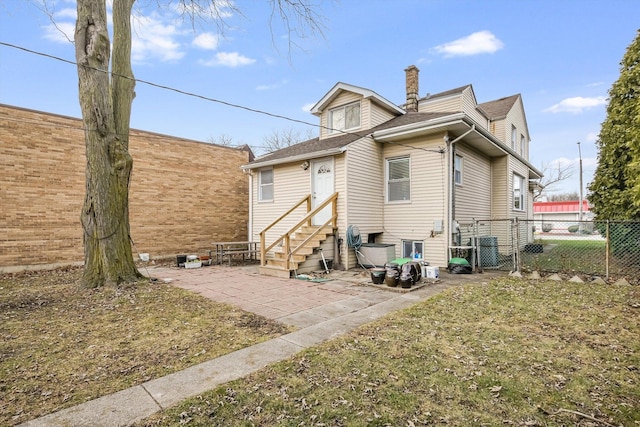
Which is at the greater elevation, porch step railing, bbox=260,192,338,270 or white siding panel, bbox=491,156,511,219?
white siding panel, bbox=491,156,511,219

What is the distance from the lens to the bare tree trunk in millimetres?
6980

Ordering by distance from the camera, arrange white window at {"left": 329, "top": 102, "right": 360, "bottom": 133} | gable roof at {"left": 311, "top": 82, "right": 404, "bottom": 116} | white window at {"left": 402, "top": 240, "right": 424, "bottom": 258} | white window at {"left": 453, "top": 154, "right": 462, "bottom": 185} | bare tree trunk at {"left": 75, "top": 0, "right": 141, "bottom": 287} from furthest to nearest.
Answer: white window at {"left": 329, "top": 102, "right": 360, "bottom": 133} → gable roof at {"left": 311, "top": 82, "right": 404, "bottom": 116} → white window at {"left": 453, "top": 154, "right": 462, "bottom": 185} → white window at {"left": 402, "top": 240, "right": 424, "bottom": 258} → bare tree trunk at {"left": 75, "top": 0, "right": 141, "bottom": 287}

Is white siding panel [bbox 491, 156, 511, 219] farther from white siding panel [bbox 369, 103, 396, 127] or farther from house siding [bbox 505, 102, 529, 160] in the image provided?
white siding panel [bbox 369, 103, 396, 127]

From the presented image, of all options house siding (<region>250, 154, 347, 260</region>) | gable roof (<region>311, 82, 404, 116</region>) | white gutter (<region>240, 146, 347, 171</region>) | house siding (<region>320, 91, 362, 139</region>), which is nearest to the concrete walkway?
house siding (<region>250, 154, 347, 260</region>)

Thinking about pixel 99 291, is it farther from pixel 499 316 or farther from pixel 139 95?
pixel 499 316

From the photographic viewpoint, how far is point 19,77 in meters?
8.59

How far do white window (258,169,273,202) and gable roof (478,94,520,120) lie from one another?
34.4 feet

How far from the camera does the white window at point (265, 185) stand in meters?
12.6

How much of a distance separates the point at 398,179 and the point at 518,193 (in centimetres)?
760

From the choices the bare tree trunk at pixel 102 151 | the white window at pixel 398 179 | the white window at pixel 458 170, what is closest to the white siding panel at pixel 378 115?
the white window at pixel 398 179

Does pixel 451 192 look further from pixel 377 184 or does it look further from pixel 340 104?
pixel 340 104

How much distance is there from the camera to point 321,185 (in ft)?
35.0

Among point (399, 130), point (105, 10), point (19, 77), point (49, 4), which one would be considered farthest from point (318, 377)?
point (19, 77)

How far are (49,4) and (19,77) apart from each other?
225 cm
